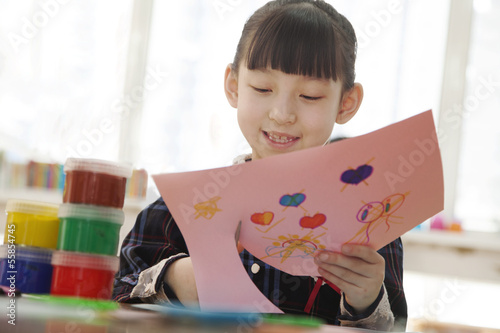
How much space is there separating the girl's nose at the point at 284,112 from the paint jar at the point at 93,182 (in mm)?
376

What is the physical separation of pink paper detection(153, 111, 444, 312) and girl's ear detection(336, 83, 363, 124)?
413 mm

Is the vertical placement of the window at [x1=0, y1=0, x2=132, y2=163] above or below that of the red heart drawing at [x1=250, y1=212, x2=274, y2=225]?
above

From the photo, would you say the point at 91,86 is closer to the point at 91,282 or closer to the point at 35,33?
the point at 35,33

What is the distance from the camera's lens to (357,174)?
2.25 ft

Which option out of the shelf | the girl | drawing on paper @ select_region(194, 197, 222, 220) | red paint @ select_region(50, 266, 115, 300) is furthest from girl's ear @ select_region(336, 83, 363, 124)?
the shelf

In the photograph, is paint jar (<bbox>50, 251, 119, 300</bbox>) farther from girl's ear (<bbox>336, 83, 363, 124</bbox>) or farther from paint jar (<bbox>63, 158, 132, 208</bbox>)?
girl's ear (<bbox>336, 83, 363, 124</bbox>)

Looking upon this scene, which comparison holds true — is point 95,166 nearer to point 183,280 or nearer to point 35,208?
point 35,208

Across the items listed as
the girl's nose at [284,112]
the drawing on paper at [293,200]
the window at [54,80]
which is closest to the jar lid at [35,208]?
the drawing on paper at [293,200]

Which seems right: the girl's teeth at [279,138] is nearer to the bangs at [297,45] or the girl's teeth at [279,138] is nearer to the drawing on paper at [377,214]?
the bangs at [297,45]

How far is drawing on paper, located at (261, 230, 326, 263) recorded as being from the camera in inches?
29.9

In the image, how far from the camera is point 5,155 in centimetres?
303

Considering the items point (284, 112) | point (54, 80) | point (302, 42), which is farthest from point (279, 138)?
point (54, 80)

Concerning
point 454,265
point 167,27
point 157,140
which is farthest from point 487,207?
point 167,27

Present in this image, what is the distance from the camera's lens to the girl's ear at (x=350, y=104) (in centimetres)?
115
